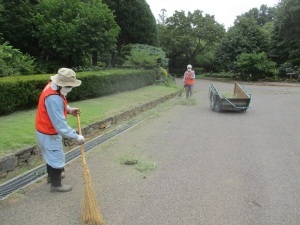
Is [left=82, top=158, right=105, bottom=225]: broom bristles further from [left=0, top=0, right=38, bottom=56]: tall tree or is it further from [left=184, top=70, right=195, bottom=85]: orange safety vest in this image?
[left=0, top=0, right=38, bottom=56]: tall tree

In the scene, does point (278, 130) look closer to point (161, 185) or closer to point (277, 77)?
point (161, 185)

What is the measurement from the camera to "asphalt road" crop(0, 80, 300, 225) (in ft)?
13.4

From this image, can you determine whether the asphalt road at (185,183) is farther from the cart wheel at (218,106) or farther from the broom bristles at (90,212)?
the cart wheel at (218,106)

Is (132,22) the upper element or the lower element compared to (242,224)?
upper

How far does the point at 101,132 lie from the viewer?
873 cm

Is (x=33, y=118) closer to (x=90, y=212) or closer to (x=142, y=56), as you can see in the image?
(x=90, y=212)

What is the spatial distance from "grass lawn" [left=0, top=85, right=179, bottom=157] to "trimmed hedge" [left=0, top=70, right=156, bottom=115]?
28 cm

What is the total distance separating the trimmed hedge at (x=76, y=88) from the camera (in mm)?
8453

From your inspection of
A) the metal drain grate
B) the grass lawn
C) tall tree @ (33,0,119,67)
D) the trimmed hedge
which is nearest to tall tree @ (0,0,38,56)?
tall tree @ (33,0,119,67)

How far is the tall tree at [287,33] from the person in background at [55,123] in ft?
98.3

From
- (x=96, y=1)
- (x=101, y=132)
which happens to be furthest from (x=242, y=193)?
(x=96, y=1)

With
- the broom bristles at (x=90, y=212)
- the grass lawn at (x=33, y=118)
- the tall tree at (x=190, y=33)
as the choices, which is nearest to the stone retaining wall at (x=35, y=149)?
the grass lawn at (x=33, y=118)

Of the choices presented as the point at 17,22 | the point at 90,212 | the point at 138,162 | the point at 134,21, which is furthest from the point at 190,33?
the point at 90,212

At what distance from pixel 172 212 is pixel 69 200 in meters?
1.37
